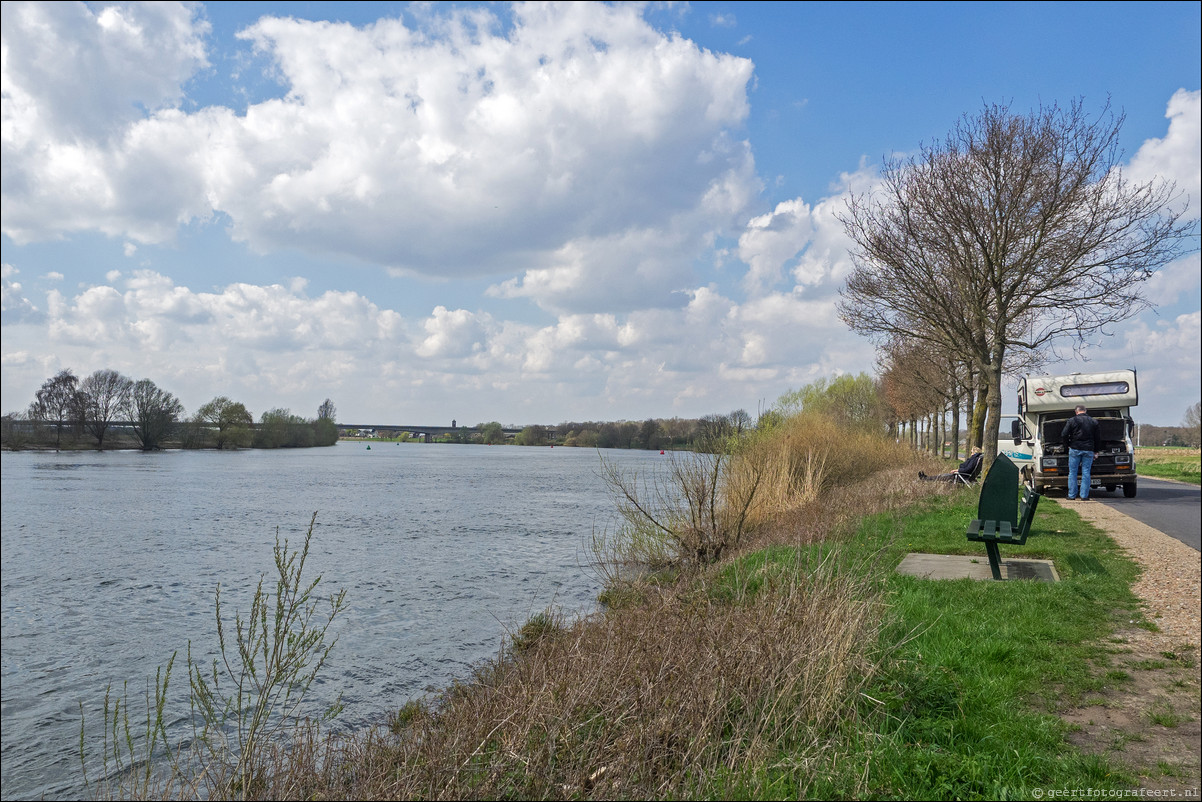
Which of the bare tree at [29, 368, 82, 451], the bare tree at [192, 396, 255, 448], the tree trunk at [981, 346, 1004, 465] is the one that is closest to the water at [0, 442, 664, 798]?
the tree trunk at [981, 346, 1004, 465]

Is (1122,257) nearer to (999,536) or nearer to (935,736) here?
(999,536)

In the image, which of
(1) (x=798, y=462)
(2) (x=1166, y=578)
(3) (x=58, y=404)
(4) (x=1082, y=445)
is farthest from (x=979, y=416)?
(3) (x=58, y=404)

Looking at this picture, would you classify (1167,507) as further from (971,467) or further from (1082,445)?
(971,467)

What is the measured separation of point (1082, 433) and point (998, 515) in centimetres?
912

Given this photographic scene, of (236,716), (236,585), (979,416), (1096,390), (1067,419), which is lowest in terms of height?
(236,585)

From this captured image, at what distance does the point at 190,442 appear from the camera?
92.0 metres

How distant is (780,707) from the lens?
14.5 ft

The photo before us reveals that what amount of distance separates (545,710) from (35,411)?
87.3m

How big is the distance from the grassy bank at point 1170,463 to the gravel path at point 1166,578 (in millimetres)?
14765

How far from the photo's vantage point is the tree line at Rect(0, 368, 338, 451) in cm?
7338

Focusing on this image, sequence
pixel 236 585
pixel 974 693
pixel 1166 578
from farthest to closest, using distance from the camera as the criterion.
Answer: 1. pixel 236 585
2. pixel 1166 578
3. pixel 974 693

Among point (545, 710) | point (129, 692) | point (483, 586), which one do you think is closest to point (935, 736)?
point (545, 710)

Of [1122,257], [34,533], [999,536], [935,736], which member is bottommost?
[34,533]

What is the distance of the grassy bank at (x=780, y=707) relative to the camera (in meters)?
3.71
